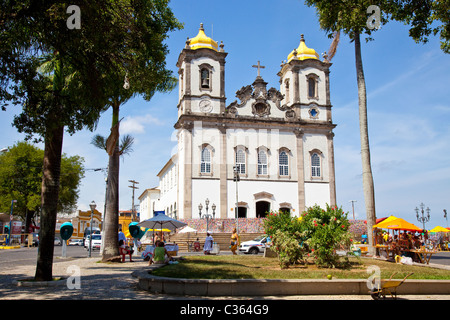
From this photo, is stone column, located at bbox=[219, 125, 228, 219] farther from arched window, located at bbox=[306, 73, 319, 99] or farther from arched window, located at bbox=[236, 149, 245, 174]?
arched window, located at bbox=[306, 73, 319, 99]

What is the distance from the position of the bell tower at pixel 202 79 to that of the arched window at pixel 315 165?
33.7 feet

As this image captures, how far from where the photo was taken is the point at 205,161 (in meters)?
38.4

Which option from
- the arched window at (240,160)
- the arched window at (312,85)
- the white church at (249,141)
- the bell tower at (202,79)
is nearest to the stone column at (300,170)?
the white church at (249,141)

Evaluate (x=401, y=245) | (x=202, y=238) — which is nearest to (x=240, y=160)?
(x=202, y=238)

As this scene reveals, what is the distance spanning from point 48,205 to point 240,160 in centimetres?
2987

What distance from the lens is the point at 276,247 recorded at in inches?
499

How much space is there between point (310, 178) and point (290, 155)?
117 inches

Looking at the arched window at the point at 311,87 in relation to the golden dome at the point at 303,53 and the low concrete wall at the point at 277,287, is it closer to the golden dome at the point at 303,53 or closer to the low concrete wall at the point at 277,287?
the golden dome at the point at 303,53

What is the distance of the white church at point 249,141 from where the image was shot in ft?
125

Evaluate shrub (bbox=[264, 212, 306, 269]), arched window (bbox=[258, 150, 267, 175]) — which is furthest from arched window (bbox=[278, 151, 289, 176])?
shrub (bbox=[264, 212, 306, 269])

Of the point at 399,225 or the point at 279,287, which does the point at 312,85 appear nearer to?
the point at 399,225

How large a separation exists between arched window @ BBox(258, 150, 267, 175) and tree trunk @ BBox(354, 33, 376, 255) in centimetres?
2175
